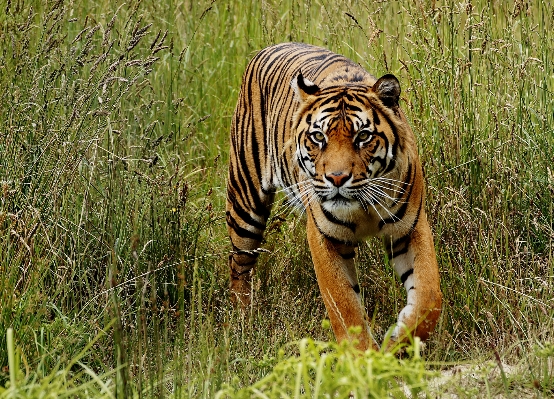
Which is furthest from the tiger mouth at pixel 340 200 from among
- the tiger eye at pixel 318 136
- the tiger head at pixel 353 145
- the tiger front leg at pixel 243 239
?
the tiger front leg at pixel 243 239

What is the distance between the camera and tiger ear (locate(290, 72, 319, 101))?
4172 millimetres

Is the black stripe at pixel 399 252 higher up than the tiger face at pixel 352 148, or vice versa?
the tiger face at pixel 352 148

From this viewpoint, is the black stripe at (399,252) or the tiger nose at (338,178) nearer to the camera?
the tiger nose at (338,178)

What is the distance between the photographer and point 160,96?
6418mm

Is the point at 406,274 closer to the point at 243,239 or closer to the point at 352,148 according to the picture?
the point at 352,148

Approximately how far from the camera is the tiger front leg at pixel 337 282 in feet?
13.0

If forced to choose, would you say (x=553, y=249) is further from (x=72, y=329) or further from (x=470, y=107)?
(x=72, y=329)

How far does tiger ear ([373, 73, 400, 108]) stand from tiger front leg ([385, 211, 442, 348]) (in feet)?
1.67

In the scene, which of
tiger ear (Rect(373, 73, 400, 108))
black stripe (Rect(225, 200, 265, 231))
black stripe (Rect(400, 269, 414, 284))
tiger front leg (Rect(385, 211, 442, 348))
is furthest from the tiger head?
black stripe (Rect(225, 200, 265, 231))

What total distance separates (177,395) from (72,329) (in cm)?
108

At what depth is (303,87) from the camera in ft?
13.7

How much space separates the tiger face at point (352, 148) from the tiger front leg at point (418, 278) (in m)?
0.19

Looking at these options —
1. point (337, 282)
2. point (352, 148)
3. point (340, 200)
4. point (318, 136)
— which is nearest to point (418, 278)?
point (337, 282)

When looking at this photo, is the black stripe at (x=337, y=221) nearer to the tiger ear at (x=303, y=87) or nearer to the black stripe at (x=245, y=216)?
the tiger ear at (x=303, y=87)
